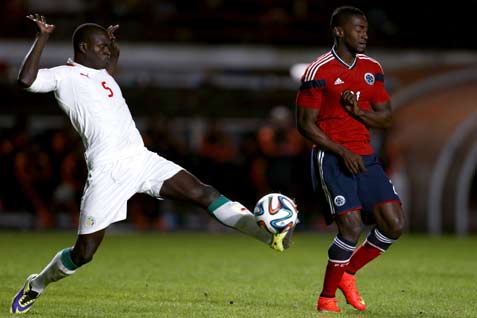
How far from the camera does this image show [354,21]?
8305 millimetres

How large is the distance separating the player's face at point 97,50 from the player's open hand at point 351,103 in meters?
1.94

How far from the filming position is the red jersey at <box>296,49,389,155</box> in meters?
8.23

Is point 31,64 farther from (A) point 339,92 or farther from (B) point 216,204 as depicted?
(A) point 339,92

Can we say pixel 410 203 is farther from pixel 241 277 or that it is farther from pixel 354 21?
pixel 354 21

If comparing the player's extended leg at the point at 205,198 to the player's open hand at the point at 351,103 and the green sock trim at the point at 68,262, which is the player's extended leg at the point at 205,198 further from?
the player's open hand at the point at 351,103

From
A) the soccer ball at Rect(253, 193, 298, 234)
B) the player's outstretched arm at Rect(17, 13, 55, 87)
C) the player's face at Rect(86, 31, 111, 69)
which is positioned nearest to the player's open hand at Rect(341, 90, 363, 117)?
the soccer ball at Rect(253, 193, 298, 234)

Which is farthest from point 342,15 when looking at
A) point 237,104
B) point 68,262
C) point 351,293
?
point 237,104

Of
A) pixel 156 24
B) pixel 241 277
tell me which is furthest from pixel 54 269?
pixel 156 24

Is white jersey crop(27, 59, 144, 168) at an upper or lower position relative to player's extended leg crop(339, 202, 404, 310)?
upper

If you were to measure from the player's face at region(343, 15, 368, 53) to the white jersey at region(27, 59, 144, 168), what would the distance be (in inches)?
72.6

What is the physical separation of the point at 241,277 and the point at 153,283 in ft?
4.03

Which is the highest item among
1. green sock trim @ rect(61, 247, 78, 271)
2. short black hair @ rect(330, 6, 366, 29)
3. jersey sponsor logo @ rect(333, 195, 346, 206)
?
short black hair @ rect(330, 6, 366, 29)

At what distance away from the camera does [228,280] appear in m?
10.9

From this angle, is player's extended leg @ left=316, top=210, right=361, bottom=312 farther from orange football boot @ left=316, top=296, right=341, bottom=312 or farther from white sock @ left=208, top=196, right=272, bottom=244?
white sock @ left=208, top=196, right=272, bottom=244
